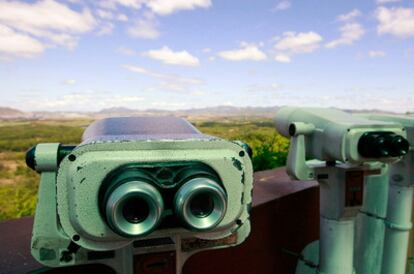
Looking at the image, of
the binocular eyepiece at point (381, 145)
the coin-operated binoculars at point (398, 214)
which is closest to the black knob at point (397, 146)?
the binocular eyepiece at point (381, 145)

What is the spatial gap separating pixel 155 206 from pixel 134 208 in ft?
0.23

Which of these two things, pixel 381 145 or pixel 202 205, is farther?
pixel 381 145

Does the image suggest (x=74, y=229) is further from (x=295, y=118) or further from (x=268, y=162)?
(x=268, y=162)

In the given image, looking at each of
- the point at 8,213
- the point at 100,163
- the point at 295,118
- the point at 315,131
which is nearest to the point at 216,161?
the point at 100,163

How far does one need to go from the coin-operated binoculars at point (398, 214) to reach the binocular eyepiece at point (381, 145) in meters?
0.97

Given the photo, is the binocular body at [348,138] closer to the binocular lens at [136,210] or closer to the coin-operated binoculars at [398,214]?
the coin-operated binoculars at [398,214]

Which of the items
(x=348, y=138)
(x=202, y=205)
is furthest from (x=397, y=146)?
(x=202, y=205)

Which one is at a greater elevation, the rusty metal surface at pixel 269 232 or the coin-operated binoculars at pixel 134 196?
the coin-operated binoculars at pixel 134 196

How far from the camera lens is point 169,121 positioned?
1527mm

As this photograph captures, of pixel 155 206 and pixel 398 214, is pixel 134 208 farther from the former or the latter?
pixel 398 214

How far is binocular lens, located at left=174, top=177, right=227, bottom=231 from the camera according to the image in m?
0.98

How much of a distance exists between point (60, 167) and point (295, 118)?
149 centimetres

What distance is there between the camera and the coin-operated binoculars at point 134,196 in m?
0.97

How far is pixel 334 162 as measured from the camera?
2.05m
